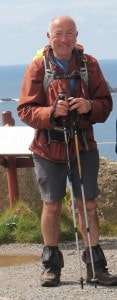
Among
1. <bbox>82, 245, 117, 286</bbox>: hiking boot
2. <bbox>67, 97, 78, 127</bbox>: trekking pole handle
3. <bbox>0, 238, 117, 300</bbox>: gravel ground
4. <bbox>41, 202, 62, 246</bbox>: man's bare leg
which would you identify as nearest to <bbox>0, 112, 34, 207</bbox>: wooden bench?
<bbox>0, 238, 117, 300</bbox>: gravel ground

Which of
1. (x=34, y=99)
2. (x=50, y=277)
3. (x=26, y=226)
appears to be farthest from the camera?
(x=26, y=226)

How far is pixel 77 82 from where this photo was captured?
6953 millimetres

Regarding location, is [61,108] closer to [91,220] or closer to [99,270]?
[91,220]

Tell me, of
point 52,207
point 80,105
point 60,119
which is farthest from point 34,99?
point 52,207

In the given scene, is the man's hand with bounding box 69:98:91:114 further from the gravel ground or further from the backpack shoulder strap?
the gravel ground

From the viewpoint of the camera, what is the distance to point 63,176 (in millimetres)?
7023

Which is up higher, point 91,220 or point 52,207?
point 52,207

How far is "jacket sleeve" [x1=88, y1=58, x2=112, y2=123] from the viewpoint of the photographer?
6934 millimetres

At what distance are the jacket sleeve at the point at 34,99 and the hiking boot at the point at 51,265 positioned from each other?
96 cm

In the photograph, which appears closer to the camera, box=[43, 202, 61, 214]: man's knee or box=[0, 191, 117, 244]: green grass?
box=[43, 202, 61, 214]: man's knee

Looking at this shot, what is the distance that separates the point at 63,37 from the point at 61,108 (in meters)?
0.53

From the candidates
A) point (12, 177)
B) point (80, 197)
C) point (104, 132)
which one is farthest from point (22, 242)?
point (104, 132)

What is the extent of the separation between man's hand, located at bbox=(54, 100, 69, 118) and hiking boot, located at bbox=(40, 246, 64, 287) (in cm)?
105

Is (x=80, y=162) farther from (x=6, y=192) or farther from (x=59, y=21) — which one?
(x=6, y=192)
